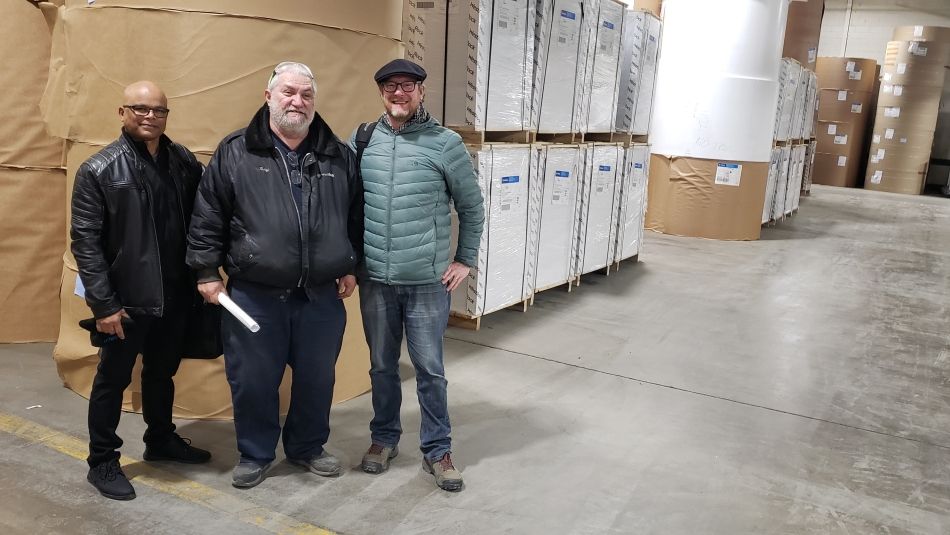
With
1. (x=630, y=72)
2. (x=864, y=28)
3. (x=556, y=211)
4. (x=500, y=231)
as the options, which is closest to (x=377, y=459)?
(x=500, y=231)

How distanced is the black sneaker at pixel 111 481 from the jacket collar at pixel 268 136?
1.56 m

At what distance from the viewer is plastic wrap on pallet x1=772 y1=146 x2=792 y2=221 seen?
13172mm

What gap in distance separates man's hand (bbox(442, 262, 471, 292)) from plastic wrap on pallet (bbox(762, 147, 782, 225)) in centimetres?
1038

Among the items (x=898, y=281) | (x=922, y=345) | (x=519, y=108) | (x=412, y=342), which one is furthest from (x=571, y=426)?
(x=898, y=281)

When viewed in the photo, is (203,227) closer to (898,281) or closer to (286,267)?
(286,267)

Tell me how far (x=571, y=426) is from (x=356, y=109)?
2243mm

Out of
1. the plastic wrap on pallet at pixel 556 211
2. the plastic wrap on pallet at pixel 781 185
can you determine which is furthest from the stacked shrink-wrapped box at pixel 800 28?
the plastic wrap on pallet at pixel 556 211

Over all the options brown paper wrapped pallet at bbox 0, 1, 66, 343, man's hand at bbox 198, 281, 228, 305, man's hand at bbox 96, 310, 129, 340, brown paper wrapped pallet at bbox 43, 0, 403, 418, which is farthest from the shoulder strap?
brown paper wrapped pallet at bbox 0, 1, 66, 343

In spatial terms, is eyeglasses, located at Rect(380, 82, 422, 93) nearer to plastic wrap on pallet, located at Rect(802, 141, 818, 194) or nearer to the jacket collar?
the jacket collar

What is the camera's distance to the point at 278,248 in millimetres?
3061

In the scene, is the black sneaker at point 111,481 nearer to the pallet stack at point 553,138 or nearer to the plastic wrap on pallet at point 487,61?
the pallet stack at point 553,138

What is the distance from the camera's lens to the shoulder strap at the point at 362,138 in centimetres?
333

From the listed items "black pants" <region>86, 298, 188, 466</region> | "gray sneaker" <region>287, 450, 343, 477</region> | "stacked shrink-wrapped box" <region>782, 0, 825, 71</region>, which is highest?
"stacked shrink-wrapped box" <region>782, 0, 825, 71</region>

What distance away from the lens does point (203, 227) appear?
3.06 metres
